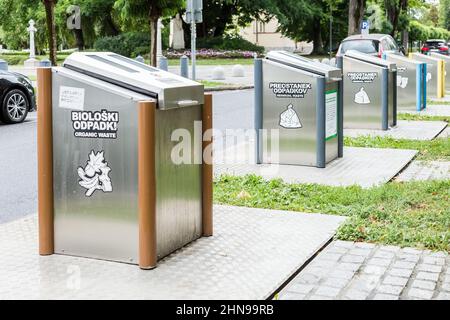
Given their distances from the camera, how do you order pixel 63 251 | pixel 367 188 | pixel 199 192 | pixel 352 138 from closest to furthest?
pixel 63 251
pixel 199 192
pixel 367 188
pixel 352 138

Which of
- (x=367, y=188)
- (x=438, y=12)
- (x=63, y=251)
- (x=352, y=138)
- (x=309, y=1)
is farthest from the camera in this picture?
(x=438, y=12)

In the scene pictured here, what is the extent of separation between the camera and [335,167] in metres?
8.70

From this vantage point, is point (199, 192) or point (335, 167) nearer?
point (199, 192)

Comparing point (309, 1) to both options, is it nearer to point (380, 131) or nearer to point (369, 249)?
point (380, 131)

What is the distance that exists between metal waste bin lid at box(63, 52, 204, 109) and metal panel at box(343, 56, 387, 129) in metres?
7.18

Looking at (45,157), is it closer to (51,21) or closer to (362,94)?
(362,94)

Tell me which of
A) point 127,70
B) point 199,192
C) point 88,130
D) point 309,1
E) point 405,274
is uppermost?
point 309,1

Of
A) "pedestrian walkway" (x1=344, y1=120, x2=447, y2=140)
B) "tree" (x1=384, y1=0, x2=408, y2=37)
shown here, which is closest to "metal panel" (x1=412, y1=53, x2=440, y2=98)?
"pedestrian walkway" (x1=344, y1=120, x2=447, y2=140)

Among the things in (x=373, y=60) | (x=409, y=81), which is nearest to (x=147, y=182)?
(x=373, y=60)

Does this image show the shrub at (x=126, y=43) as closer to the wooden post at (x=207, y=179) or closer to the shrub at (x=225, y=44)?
the shrub at (x=225, y=44)

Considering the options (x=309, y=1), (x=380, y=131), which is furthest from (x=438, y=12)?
(x=380, y=131)

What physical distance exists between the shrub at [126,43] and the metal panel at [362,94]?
34.1 meters

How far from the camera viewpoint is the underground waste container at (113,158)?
15.5 feet

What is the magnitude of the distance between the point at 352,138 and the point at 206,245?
6157mm
